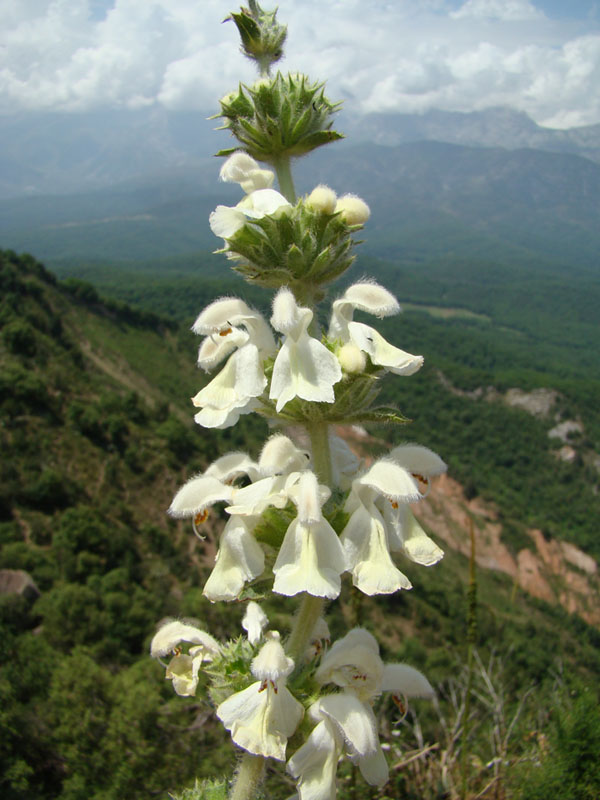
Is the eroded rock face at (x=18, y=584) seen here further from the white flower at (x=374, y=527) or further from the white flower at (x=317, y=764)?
the white flower at (x=374, y=527)

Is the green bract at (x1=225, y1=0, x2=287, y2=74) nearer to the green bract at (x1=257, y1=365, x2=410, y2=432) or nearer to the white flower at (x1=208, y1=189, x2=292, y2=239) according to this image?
the white flower at (x1=208, y1=189, x2=292, y2=239)

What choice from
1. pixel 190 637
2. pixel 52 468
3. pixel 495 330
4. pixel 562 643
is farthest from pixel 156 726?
pixel 495 330

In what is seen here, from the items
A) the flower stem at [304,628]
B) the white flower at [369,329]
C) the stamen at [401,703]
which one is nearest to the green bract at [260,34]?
the white flower at [369,329]

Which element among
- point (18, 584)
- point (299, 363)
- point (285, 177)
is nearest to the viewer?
point (299, 363)

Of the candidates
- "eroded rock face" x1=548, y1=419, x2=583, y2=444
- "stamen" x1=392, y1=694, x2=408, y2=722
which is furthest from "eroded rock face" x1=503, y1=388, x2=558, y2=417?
"stamen" x1=392, y1=694, x2=408, y2=722

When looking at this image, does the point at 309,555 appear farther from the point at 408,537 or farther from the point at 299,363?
the point at 299,363

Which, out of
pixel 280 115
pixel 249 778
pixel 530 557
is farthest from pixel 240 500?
pixel 530 557
